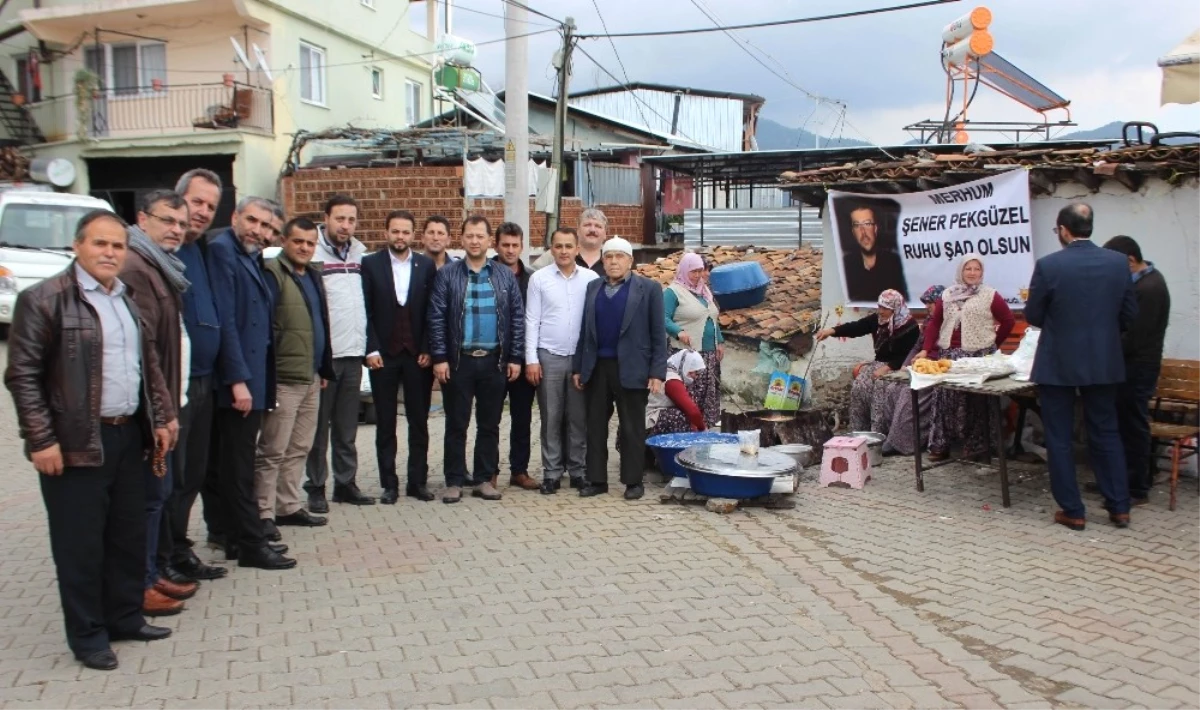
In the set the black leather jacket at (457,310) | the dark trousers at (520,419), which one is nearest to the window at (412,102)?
the dark trousers at (520,419)

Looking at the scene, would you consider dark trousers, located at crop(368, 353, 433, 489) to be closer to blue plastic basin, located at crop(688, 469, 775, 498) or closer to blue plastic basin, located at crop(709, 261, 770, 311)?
blue plastic basin, located at crop(688, 469, 775, 498)

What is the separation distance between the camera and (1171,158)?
295 inches

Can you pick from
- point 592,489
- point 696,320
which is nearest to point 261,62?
point 696,320

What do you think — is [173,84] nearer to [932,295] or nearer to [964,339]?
[932,295]

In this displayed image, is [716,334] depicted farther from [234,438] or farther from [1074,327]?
[234,438]

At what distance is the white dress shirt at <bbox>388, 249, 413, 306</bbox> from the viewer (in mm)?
6874

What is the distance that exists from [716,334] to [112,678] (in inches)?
207

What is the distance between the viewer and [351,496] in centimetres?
708

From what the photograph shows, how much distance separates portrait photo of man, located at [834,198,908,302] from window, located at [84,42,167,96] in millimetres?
19201

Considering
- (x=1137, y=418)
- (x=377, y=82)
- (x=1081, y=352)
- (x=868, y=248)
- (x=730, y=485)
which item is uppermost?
(x=377, y=82)

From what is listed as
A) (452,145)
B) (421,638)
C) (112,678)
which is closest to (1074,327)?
(421,638)

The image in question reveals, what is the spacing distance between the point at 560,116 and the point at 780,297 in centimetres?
441

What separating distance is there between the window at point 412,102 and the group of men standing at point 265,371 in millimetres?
22322

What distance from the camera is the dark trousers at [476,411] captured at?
698cm
